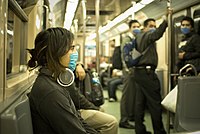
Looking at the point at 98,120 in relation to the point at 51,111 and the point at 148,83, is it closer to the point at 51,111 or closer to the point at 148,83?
the point at 51,111

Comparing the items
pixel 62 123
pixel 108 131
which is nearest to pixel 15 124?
pixel 62 123

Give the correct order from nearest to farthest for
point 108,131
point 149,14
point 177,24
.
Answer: point 108,131, point 177,24, point 149,14

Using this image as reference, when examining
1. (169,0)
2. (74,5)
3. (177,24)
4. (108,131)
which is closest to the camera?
(108,131)

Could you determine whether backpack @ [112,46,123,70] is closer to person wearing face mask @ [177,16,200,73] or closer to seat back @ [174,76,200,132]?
person wearing face mask @ [177,16,200,73]

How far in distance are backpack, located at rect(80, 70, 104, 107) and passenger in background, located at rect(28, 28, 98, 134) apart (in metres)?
1.55

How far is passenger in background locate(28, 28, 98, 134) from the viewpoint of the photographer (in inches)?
59.1

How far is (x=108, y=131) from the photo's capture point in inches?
98.4

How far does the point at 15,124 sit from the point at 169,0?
8.91 ft

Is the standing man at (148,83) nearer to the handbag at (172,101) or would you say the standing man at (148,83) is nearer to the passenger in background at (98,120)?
the handbag at (172,101)

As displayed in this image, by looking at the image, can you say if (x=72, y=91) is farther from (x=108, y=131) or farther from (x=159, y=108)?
(x=159, y=108)

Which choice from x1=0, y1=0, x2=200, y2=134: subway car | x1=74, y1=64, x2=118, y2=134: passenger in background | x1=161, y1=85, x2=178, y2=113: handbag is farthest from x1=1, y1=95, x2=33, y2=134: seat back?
x1=161, y1=85, x2=178, y2=113: handbag

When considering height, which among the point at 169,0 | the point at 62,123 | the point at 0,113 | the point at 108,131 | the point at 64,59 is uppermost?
the point at 169,0

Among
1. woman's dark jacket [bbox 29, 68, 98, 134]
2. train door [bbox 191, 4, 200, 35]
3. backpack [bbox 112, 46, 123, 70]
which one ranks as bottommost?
woman's dark jacket [bbox 29, 68, 98, 134]

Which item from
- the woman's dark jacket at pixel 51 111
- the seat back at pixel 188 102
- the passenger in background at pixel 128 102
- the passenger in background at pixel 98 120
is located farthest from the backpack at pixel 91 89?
the woman's dark jacket at pixel 51 111
